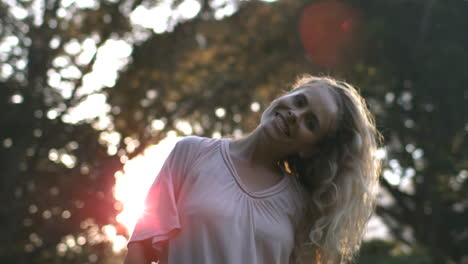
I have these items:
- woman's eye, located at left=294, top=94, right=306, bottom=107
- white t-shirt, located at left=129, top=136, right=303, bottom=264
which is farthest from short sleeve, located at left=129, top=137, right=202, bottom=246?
woman's eye, located at left=294, top=94, right=306, bottom=107

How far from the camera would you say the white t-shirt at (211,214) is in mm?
1955

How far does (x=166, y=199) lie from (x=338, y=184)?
78cm

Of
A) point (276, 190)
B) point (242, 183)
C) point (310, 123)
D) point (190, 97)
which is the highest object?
point (310, 123)

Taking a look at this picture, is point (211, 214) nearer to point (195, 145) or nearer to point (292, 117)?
point (195, 145)

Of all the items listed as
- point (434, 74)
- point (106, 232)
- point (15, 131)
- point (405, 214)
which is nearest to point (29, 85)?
point (15, 131)

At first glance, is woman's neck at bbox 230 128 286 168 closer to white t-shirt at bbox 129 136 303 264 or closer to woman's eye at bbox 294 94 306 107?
white t-shirt at bbox 129 136 303 264

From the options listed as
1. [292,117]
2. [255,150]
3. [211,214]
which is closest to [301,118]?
[292,117]

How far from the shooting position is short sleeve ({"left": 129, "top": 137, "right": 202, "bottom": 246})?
1.95 m

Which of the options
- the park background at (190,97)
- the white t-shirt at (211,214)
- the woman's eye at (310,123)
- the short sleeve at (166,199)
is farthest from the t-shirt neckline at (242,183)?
the park background at (190,97)

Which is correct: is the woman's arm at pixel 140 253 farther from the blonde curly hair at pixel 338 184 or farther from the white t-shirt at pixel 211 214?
the blonde curly hair at pixel 338 184

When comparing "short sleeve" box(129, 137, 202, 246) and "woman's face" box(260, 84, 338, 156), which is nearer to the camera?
"short sleeve" box(129, 137, 202, 246)

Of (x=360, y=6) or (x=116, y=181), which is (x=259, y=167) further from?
(x=360, y=6)

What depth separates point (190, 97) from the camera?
11.1 m

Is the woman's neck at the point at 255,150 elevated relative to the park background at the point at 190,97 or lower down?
elevated
